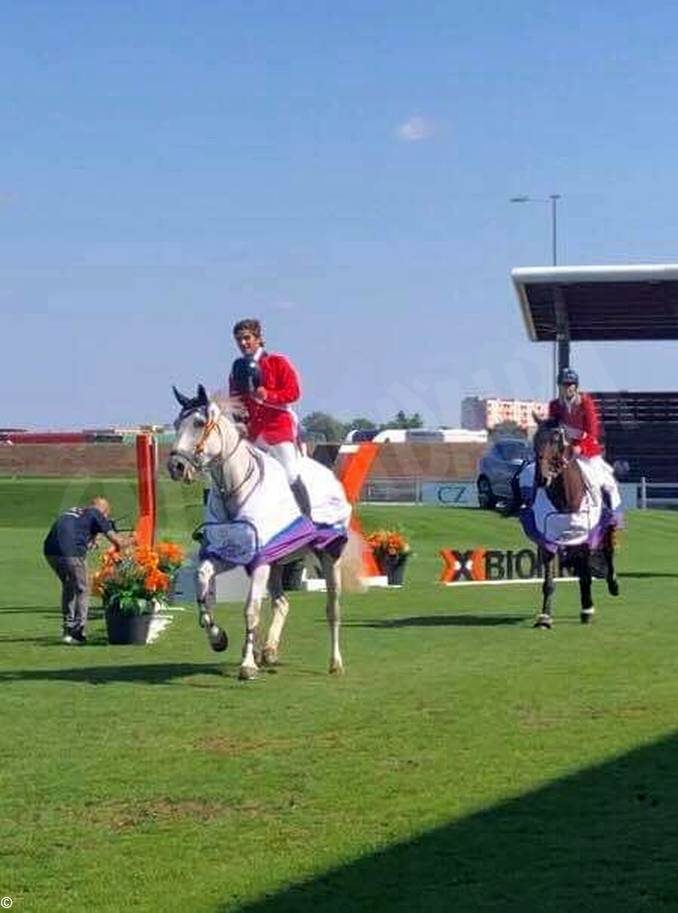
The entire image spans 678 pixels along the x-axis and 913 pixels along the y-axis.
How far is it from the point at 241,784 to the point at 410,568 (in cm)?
1970

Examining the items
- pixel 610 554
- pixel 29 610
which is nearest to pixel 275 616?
pixel 610 554

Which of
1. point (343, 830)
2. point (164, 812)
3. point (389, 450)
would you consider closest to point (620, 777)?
point (343, 830)

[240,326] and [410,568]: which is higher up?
[240,326]

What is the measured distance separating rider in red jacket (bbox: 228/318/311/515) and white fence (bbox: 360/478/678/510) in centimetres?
3114

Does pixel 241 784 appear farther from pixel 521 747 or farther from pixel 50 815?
pixel 521 747

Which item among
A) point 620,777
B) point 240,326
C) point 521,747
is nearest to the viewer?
point 620,777

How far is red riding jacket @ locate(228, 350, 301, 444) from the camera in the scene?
43.6 ft

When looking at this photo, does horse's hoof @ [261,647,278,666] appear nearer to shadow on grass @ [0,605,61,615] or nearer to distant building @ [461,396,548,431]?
shadow on grass @ [0,605,61,615]

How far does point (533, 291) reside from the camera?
42188 millimetres

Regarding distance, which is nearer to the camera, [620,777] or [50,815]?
[50,815]

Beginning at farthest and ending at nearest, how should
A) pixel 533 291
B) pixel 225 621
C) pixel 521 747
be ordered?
pixel 533 291 → pixel 225 621 → pixel 521 747

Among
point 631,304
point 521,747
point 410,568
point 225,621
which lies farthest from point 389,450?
point 521,747

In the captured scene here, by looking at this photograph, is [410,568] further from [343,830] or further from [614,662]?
[343,830]

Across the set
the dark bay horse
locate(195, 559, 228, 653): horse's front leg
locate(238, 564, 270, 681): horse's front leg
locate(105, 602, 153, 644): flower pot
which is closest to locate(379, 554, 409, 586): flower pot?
the dark bay horse
